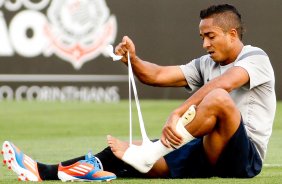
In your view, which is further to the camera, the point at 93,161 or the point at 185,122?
the point at 93,161

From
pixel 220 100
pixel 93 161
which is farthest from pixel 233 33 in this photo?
pixel 93 161

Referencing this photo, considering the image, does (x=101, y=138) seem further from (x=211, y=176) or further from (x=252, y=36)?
(x=252, y=36)

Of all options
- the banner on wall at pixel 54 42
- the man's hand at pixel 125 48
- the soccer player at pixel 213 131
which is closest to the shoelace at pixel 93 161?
the soccer player at pixel 213 131

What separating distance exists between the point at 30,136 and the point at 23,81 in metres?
5.17

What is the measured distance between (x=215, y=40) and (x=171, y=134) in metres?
0.77

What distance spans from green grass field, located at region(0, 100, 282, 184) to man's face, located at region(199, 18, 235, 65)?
838mm

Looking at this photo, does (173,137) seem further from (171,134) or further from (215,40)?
(215,40)

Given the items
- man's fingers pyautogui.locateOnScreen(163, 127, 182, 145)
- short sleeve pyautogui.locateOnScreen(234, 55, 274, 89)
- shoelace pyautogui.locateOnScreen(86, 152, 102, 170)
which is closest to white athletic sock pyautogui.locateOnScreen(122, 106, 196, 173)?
man's fingers pyautogui.locateOnScreen(163, 127, 182, 145)

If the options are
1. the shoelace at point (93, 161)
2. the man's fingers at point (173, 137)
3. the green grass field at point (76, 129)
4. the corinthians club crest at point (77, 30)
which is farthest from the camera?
the corinthians club crest at point (77, 30)

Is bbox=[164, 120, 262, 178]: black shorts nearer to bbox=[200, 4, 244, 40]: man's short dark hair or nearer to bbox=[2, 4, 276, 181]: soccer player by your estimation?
bbox=[2, 4, 276, 181]: soccer player

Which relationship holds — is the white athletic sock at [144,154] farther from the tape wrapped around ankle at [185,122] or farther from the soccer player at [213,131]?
the tape wrapped around ankle at [185,122]

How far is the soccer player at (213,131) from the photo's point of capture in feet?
20.1

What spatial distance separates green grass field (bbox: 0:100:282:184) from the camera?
7750mm

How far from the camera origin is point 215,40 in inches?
255
